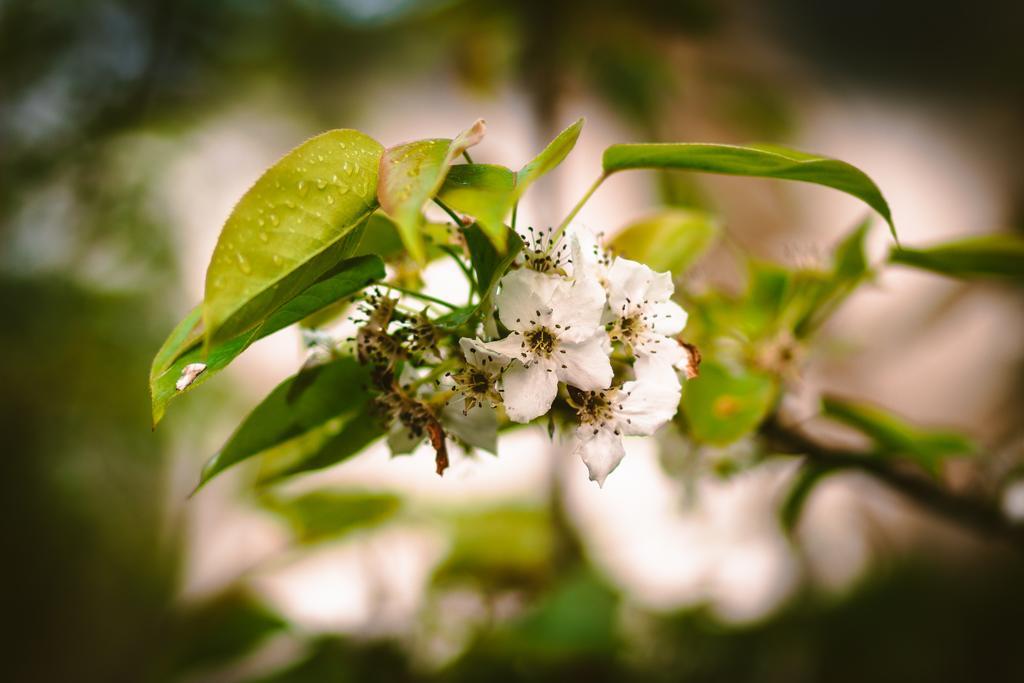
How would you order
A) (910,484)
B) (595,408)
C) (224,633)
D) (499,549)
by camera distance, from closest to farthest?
(595,408) → (910,484) → (224,633) → (499,549)

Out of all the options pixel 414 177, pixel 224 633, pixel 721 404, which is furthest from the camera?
pixel 224 633

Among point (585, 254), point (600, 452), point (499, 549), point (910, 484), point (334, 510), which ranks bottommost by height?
point (499, 549)

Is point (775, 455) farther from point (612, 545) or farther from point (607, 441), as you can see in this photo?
point (612, 545)

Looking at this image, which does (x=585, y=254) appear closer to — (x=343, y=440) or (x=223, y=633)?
(x=343, y=440)

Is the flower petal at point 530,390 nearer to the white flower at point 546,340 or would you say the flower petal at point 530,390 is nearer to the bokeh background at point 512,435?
the white flower at point 546,340

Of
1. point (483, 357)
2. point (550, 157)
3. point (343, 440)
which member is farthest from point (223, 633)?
point (550, 157)

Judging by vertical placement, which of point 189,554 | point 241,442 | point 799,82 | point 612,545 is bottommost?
point 612,545

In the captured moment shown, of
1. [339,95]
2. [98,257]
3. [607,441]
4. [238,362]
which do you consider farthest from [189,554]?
[607,441]
